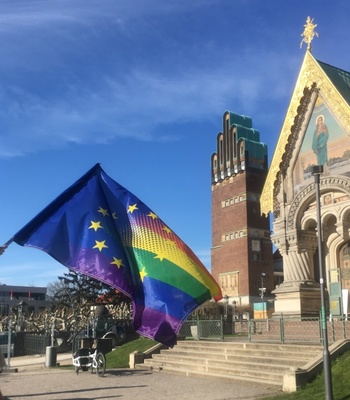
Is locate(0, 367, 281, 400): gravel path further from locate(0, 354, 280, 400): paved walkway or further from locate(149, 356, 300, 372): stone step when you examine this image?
locate(149, 356, 300, 372): stone step

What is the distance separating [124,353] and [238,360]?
24.1ft

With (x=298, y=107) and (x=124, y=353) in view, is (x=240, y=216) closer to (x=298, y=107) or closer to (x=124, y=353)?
(x=298, y=107)

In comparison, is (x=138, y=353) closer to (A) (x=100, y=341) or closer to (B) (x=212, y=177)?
(A) (x=100, y=341)

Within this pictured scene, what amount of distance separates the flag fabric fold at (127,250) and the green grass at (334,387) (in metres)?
3.80

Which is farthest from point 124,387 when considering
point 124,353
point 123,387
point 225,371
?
point 124,353

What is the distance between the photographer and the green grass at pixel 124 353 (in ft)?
69.9

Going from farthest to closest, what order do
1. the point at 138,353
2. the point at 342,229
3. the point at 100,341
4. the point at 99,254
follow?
1. the point at 342,229
2. the point at 138,353
3. the point at 100,341
4. the point at 99,254

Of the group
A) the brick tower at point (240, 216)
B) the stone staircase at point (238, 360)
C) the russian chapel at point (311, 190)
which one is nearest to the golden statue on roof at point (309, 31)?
the russian chapel at point (311, 190)

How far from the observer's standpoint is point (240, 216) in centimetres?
7981

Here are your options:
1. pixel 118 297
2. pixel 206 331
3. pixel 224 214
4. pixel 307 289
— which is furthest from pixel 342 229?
pixel 224 214

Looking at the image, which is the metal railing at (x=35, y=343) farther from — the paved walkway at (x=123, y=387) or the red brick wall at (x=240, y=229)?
the red brick wall at (x=240, y=229)

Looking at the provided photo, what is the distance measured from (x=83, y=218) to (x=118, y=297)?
98.6 ft

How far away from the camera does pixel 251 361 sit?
16750mm

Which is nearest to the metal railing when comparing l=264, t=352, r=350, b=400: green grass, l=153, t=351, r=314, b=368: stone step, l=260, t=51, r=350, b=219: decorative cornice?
l=153, t=351, r=314, b=368: stone step
